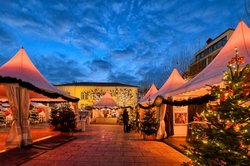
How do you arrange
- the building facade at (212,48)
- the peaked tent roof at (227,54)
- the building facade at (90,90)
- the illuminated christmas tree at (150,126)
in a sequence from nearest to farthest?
the peaked tent roof at (227,54) → the illuminated christmas tree at (150,126) → the building facade at (212,48) → the building facade at (90,90)

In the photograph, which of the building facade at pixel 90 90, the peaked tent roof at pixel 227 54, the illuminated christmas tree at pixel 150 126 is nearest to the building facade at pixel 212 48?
the illuminated christmas tree at pixel 150 126

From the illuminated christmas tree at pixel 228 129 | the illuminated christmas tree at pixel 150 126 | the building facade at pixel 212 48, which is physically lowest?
the illuminated christmas tree at pixel 150 126

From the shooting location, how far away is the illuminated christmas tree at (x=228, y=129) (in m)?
4.71

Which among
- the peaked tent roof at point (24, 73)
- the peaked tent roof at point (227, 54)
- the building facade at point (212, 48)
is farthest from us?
the building facade at point (212, 48)

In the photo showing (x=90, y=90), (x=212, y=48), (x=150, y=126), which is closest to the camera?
(x=150, y=126)

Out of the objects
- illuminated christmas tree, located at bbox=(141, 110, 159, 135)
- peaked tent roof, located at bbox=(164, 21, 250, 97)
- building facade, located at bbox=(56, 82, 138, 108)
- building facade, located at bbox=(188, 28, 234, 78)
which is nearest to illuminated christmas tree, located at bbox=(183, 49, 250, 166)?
peaked tent roof, located at bbox=(164, 21, 250, 97)

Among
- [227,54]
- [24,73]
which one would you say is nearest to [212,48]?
[24,73]

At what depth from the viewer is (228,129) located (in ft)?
15.8

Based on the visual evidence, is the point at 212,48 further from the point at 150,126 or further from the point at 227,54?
the point at 227,54

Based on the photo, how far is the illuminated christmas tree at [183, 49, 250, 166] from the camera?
4.71 meters

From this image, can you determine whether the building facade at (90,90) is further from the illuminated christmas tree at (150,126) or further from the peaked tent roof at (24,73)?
the peaked tent roof at (24,73)

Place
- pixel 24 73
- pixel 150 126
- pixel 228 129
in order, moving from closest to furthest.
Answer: pixel 228 129, pixel 24 73, pixel 150 126

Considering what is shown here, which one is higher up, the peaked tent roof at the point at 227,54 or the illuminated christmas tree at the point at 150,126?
the peaked tent roof at the point at 227,54

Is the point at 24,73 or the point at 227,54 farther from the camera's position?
the point at 24,73
